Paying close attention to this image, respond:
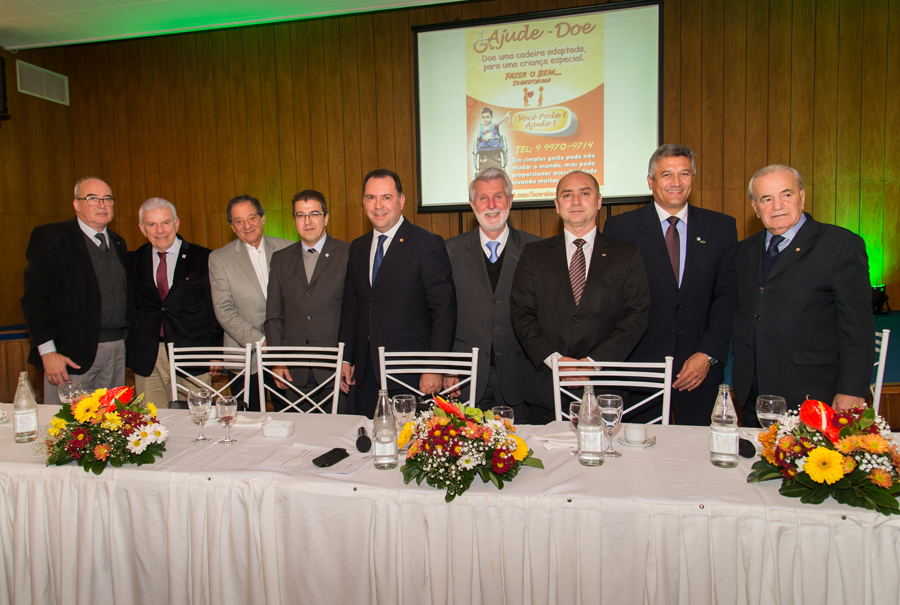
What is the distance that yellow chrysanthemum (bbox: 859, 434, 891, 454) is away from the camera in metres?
1.37

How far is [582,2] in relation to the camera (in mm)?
5613

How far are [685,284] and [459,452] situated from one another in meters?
1.78

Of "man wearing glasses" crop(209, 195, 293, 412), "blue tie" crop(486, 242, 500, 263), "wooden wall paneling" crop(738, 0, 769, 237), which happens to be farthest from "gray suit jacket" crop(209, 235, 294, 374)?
"wooden wall paneling" crop(738, 0, 769, 237)

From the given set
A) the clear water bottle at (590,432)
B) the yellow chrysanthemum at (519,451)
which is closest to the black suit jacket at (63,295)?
the yellow chrysanthemum at (519,451)

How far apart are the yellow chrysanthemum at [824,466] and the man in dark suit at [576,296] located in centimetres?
117

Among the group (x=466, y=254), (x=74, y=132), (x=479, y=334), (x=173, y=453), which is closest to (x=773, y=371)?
(x=479, y=334)

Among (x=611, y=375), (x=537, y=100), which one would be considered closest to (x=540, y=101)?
(x=537, y=100)

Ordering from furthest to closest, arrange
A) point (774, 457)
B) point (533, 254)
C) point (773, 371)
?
point (533, 254), point (773, 371), point (774, 457)

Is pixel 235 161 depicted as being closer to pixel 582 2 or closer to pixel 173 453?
pixel 582 2

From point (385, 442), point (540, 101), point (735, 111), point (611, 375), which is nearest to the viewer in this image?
point (385, 442)

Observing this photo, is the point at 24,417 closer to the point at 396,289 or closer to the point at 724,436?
the point at 396,289

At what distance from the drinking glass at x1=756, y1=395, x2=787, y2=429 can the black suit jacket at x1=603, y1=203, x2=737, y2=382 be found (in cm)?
98

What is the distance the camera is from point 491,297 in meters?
3.00

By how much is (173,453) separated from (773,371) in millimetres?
2448
